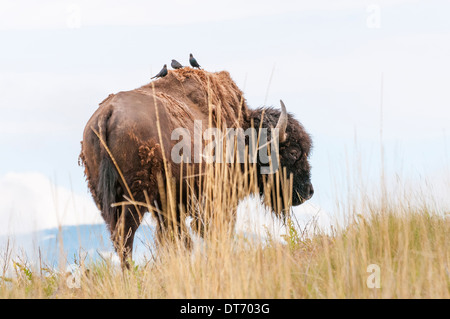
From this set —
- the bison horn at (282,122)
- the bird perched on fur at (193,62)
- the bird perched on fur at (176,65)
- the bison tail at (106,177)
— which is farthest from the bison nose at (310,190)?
the bison tail at (106,177)

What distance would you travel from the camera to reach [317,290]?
3.78m

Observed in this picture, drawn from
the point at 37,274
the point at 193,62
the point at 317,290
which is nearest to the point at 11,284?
the point at 37,274

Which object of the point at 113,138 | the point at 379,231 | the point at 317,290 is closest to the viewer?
the point at 317,290

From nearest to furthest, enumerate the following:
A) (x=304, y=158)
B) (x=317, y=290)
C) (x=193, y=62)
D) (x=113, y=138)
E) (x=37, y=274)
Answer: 1. (x=317, y=290)
2. (x=37, y=274)
3. (x=113, y=138)
4. (x=193, y=62)
5. (x=304, y=158)

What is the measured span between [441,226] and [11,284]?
422 cm

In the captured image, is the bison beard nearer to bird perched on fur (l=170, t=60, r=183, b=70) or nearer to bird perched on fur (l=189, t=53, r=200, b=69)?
bird perched on fur (l=170, t=60, r=183, b=70)

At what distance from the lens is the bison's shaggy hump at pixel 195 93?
267 inches

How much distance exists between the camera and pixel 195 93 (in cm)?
721

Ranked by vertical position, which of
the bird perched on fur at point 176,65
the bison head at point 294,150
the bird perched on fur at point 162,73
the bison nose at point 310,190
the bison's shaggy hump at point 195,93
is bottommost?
the bison nose at point 310,190

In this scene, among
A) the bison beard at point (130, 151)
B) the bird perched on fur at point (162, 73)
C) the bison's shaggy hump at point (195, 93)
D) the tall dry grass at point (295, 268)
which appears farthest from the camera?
the bird perched on fur at point (162, 73)

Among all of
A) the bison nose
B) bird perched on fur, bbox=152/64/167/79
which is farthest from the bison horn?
bird perched on fur, bbox=152/64/167/79

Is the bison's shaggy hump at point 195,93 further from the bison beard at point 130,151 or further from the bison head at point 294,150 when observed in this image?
the bison head at point 294,150

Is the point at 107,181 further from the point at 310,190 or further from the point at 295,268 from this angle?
the point at 310,190
